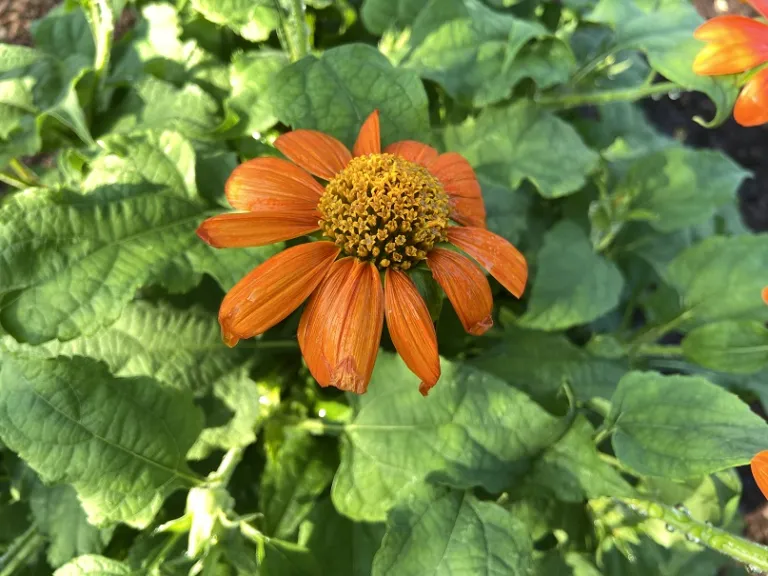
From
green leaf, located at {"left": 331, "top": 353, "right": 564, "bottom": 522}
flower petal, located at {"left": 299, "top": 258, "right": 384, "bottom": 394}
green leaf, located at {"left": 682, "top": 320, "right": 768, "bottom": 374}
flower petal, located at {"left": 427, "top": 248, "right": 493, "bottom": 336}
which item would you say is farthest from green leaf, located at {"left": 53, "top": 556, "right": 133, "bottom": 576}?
green leaf, located at {"left": 682, "top": 320, "right": 768, "bottom": 374}

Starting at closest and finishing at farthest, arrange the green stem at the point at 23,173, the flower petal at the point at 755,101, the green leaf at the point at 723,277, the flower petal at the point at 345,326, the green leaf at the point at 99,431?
the flower petal at the point at 345,326 < the green leaf at the point at 99,431 < the flower petal at the point at 755,101 < the green stem at the point at 23,173 < the green leaf at the point at 723,277

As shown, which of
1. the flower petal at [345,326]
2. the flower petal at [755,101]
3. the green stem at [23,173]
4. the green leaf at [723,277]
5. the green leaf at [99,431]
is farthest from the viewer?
the green leaf at [723,277]

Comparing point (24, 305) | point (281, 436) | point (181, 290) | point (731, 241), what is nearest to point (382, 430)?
point (281, 436)

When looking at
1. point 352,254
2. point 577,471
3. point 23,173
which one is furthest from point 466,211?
point 23,173

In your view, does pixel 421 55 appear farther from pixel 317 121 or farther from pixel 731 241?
pixel 731 241

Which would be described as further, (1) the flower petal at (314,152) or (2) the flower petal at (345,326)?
(1) the flower petal at (314,152)

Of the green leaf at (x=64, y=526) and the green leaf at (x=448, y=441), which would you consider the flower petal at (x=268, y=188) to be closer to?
the green leaf at (x=448, y=441)

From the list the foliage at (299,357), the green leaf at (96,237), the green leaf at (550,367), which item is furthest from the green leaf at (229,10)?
the green leaf at (550,367)
